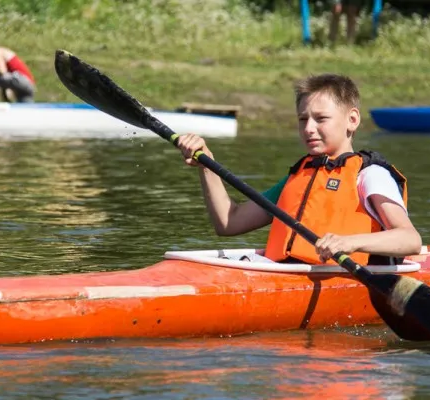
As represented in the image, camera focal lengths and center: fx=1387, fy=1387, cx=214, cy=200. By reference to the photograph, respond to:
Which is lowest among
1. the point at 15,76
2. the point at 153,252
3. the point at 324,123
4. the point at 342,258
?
the point at 153,252

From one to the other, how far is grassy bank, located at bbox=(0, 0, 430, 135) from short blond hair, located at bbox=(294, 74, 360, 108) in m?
10.5

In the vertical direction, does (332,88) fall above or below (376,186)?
above

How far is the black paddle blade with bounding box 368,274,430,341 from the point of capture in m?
5.77

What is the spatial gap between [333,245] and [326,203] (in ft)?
1.17

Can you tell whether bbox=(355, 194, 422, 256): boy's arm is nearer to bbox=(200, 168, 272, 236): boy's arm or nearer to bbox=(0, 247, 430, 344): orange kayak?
bbox=(0, 247, 430, 344): orange kayak

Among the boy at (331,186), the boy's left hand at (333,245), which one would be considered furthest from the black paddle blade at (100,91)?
the boy's left hand at (333,245)

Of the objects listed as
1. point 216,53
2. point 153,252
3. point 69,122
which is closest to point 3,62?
point 69,122

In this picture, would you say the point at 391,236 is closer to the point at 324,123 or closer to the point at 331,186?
the point at 331,186

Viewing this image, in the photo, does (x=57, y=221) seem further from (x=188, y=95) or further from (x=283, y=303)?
(x=188, y=95)

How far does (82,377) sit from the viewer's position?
5.09 meters

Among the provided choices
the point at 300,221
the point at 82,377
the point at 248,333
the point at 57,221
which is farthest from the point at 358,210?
the point at 57,221

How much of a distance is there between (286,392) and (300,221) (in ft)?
4.12

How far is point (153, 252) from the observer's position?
814 centimetres

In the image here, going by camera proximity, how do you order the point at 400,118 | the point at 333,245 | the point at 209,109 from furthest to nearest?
the point at 209,109 → the point at 400,118 → the point at 333,245
